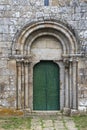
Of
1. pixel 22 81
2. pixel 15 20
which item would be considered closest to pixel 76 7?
pixel 15 20

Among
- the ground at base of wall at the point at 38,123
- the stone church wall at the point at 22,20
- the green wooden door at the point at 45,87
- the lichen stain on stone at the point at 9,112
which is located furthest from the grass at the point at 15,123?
the green wooden door at the point at 45,87

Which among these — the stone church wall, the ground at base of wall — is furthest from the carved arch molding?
the ground at base of wall

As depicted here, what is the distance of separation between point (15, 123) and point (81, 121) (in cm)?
215

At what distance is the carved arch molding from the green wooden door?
183 millimetres

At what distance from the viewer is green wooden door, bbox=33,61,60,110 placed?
569 inches

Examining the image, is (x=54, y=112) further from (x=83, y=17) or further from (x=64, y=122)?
(x=83, y=17)

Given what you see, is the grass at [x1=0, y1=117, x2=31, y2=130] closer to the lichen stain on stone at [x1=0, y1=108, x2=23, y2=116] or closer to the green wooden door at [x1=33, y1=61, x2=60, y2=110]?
the lichen stain on stone at [x1=0, y1=108, x2=23, y2=116]

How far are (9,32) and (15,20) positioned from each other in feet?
1.53

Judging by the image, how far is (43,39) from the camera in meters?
14.3

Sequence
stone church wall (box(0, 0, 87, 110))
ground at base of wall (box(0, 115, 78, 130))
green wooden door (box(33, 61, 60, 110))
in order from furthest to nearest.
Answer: green wooden door (box(33, 61, 60, 110))
stone church wall (box(0, 0, 87, 110))
ground at base of wall (box(0, 115, 78, 130))

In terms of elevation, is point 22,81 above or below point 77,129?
above

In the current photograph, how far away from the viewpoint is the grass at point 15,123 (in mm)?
12062

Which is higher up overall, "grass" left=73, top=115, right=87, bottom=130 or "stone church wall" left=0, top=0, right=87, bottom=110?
"stone church wall" left=0, top=0, right=87, bottom=110

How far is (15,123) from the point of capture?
1268 centimetres
